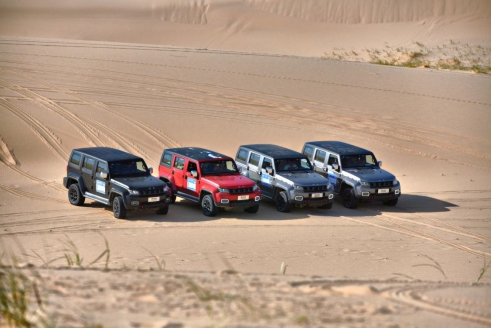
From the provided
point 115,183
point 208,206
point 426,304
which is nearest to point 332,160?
point 208,206

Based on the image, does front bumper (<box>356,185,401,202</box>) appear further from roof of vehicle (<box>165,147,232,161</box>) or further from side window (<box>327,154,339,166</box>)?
roof of vehicle (<box>165,147,232,161</box>)

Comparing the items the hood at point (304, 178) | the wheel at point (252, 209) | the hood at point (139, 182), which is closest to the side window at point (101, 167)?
the hood at point (139, 182)

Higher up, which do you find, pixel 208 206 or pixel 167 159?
pixel 167 159

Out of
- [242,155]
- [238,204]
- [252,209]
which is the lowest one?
[252,209]

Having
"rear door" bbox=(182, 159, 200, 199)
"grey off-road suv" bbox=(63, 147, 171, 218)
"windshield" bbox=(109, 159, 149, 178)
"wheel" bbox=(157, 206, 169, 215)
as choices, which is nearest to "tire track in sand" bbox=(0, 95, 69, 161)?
"grey off-road suv" bbox=(63, 147, 171, 218)

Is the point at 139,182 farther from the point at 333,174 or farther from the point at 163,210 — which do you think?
the point at 333,174

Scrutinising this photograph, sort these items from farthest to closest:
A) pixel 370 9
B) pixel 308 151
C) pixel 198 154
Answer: pixel 370 9, pixel 308 151, pixel 198 154

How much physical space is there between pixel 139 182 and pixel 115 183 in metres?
0.55

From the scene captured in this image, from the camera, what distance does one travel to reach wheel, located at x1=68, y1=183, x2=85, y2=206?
19.3 metres

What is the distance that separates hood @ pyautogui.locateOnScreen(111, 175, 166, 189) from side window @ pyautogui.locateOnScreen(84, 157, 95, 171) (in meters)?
0.98

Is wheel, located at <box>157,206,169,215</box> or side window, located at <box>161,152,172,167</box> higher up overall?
side window, located at <box>161,152,172,167</box>

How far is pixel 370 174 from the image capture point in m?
20.4

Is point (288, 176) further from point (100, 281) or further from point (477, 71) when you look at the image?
point (477, 71)

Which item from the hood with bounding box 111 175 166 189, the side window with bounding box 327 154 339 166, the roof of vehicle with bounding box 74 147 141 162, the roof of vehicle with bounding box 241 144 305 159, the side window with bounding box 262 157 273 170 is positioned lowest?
the hood with bounding box 111 175 166 189
